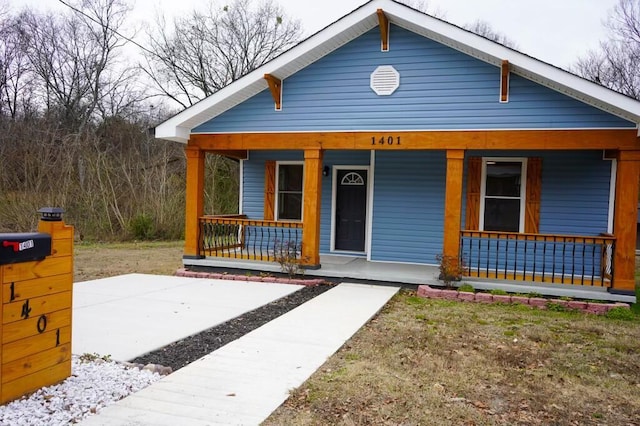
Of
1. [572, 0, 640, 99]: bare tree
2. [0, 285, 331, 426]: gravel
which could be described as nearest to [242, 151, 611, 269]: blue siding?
[0, 285, 331, 426]: gravel

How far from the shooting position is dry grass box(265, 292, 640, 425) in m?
3.49

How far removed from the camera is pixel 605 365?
4.71 meters

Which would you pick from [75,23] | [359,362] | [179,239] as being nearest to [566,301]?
[359,362]

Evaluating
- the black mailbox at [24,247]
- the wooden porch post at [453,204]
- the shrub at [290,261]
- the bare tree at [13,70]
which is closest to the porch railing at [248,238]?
the shrub at [290,261]

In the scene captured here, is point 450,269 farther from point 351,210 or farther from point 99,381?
point 99,381

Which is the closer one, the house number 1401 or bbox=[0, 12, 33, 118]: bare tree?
the house number 1401

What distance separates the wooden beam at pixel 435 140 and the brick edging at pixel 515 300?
7.71 ft

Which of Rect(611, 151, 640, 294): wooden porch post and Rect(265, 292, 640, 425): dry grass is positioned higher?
Rect(611, 151, 640, 294): wooden porch post

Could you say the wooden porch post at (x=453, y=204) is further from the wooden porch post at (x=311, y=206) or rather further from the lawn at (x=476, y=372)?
the wooden porch post at (x=311, y=206)

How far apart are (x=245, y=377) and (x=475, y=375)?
6.66 ft

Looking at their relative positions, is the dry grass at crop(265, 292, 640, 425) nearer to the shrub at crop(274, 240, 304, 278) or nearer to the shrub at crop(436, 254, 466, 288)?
the shrub at crop(436, 254, 466, 288)

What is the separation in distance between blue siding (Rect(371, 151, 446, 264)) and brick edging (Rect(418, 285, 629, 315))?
1.97m

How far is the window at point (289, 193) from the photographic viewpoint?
36.2ft

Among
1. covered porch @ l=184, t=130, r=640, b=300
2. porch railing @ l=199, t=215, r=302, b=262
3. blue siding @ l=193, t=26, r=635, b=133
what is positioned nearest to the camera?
covered porch @ l=184, t=130, r=640, b=300
